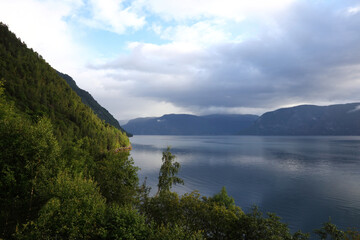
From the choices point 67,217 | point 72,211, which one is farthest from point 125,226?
point 67,217

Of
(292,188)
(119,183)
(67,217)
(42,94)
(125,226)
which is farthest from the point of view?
(42,94)

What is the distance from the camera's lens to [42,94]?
137 metres

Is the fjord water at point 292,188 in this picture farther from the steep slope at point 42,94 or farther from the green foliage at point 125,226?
the steep slope at point 42,94

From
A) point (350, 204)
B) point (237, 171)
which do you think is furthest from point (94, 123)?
point (350, 204)

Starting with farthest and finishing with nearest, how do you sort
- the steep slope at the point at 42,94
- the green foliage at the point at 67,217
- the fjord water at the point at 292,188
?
the steep slope at the point at 42,94 < the fjord water at the point at 292,188 < the green foliage at the point at 67,217

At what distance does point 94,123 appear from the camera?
531 ft

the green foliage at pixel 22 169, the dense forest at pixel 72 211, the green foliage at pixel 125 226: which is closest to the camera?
the dense forest at pixel 72 211

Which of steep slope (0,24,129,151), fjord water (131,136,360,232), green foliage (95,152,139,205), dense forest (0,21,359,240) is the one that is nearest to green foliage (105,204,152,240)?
dense forest (0,21,359,240)

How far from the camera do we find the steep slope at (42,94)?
11688 cm

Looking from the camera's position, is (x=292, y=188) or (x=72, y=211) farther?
(x=292, y=188)

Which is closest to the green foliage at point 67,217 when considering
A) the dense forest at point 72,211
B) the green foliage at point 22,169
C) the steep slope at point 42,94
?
the dense forest at point 72,211

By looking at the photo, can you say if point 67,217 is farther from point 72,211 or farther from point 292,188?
point 292,188

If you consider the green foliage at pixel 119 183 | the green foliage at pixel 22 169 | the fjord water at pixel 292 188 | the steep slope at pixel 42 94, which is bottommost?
the fjord water at pixel 292 188

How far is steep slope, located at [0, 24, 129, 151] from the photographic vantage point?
383 ft
